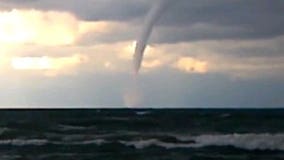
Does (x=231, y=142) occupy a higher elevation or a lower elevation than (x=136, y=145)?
lower

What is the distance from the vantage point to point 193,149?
39312 mm

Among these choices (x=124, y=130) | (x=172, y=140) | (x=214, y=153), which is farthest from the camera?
(x=124, y=130)

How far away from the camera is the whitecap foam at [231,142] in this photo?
40.8m

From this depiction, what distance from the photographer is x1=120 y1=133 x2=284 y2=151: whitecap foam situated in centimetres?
4084

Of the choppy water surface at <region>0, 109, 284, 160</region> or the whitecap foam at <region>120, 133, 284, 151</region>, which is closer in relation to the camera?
the choppy water surface at <region>0, 109, 284, 160</region>

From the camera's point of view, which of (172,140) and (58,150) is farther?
(172,140)

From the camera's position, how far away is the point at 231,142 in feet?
141

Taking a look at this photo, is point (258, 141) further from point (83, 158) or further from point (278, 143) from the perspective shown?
point (83, 158)

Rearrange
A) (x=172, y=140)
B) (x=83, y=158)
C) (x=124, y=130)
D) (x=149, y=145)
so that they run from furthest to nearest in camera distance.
→ 1. (x=124, y=130)
2. (x=172, y=140)
3. (x=149, y=145)
4. (x=83, y=158)

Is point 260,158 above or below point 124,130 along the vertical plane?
below

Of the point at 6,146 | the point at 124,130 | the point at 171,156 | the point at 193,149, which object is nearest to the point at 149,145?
the point at 193,149

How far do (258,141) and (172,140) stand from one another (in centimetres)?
534

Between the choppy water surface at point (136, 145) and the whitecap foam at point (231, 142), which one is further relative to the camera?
the whitecap foam at point (231, 142)

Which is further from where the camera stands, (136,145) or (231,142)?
(231,142)
